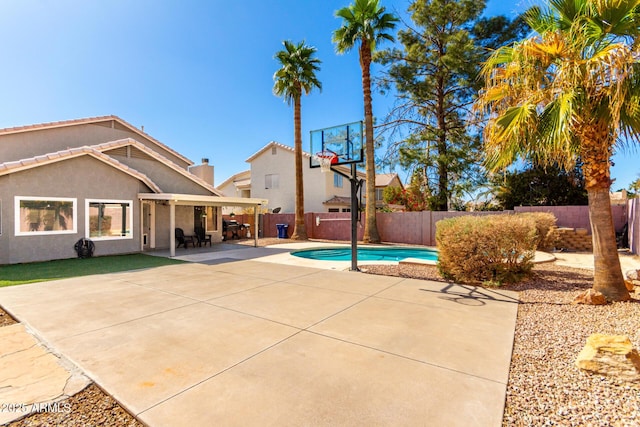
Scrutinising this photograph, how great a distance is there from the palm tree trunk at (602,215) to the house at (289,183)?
67.3 ft

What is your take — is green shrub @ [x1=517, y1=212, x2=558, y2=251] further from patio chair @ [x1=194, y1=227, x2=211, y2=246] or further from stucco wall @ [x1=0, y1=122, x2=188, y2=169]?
stucco wall @ [x1=0, y1=122, x2=188, y2=169]

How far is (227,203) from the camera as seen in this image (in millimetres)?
16172

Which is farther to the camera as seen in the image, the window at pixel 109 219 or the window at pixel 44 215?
the window at pixel 109 219

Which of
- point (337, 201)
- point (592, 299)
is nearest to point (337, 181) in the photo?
point (337, 201)

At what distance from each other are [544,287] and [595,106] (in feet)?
12.9

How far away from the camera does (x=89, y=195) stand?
12.5m

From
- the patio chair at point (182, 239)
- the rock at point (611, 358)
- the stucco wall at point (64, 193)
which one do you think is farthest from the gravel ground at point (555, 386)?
the patio chair at point (182, 239)

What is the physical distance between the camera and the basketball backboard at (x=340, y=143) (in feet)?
37.4

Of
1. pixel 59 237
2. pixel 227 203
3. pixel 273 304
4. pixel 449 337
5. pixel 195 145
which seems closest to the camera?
pixel 449 337

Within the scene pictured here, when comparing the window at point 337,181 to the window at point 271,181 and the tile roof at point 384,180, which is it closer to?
the window at point 271,181

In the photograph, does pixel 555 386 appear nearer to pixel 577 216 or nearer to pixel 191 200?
pixel 191 200

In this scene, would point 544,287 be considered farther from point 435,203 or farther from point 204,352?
point 435,203

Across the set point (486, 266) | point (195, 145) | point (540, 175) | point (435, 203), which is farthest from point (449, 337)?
point (195, 145)

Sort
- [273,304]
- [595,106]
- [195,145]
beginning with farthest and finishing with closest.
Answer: [195,145] < [273,304] < [595,106]
